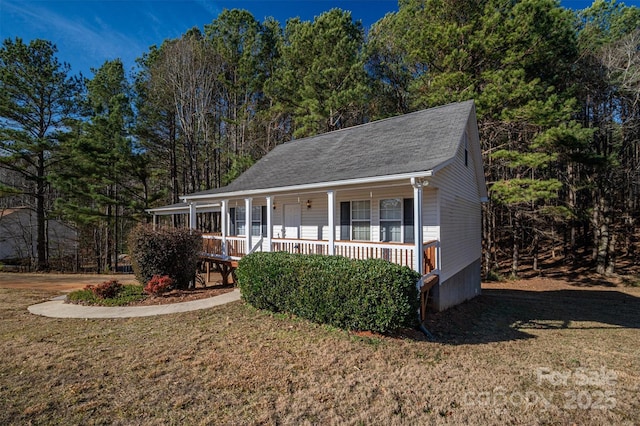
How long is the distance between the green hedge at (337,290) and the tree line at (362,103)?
11.5m

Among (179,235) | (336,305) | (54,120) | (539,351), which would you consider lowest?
(539,351)

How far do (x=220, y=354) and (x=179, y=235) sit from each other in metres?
5.87

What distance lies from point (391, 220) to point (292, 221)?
4.05m

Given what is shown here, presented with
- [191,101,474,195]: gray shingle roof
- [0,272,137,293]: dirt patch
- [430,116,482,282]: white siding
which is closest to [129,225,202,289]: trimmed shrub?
[191,101,474,195]: gray shingle roof

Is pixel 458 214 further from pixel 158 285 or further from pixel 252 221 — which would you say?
pixel 158 285

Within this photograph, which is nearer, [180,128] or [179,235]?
[179,235]

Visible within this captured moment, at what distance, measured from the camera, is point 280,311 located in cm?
716

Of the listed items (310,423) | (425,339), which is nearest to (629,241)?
A: (425,339)

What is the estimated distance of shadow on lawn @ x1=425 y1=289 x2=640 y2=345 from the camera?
288 inches

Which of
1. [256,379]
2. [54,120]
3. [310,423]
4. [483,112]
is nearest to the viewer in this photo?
[310,423]

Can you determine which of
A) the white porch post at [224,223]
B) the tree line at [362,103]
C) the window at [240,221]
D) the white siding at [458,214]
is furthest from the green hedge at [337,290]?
the tree line at [362,103]

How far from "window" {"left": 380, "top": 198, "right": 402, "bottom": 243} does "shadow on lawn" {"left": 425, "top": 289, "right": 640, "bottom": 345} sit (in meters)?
2.45

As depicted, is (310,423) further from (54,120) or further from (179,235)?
(54,120)

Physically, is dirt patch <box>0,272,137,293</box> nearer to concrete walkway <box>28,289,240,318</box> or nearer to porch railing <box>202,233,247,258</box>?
concrete walkway <box>28,289,240,318</box>
